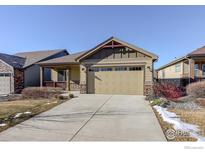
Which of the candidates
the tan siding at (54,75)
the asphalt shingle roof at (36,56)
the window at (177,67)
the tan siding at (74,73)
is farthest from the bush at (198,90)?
the asphalt shingle roof at (36,56)

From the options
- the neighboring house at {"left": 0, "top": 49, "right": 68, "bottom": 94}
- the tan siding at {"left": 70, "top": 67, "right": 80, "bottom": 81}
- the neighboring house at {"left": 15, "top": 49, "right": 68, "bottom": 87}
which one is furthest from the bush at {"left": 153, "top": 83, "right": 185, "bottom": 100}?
the neighboring house at {"left": 15, "top": 49, "right": 68, "bottom": 87}

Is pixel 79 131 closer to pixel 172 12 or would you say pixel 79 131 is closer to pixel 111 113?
pixel 111 113

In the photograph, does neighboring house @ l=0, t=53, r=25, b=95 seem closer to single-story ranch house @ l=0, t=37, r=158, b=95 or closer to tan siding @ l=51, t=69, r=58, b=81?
tan siding @ l=51, t=69, r=58, b=81

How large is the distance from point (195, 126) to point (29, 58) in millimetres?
22174

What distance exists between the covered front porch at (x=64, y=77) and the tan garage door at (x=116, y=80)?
3.62 metres

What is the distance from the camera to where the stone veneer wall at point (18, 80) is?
61.3ft

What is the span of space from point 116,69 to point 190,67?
6.30 meters

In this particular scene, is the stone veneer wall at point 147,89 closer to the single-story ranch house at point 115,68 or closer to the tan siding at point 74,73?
the single-story ranch house at point 115,68

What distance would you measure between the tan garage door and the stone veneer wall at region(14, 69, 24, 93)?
28.1ft

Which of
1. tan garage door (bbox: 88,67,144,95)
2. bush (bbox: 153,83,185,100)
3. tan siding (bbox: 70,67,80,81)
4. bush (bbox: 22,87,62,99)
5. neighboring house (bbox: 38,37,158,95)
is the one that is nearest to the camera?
bush (bbox: 153,83,185,100)

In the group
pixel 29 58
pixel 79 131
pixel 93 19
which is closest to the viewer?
pixel 79 131

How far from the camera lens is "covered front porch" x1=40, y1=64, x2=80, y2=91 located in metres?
18.6

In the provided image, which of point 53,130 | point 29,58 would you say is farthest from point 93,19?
point 29,58
